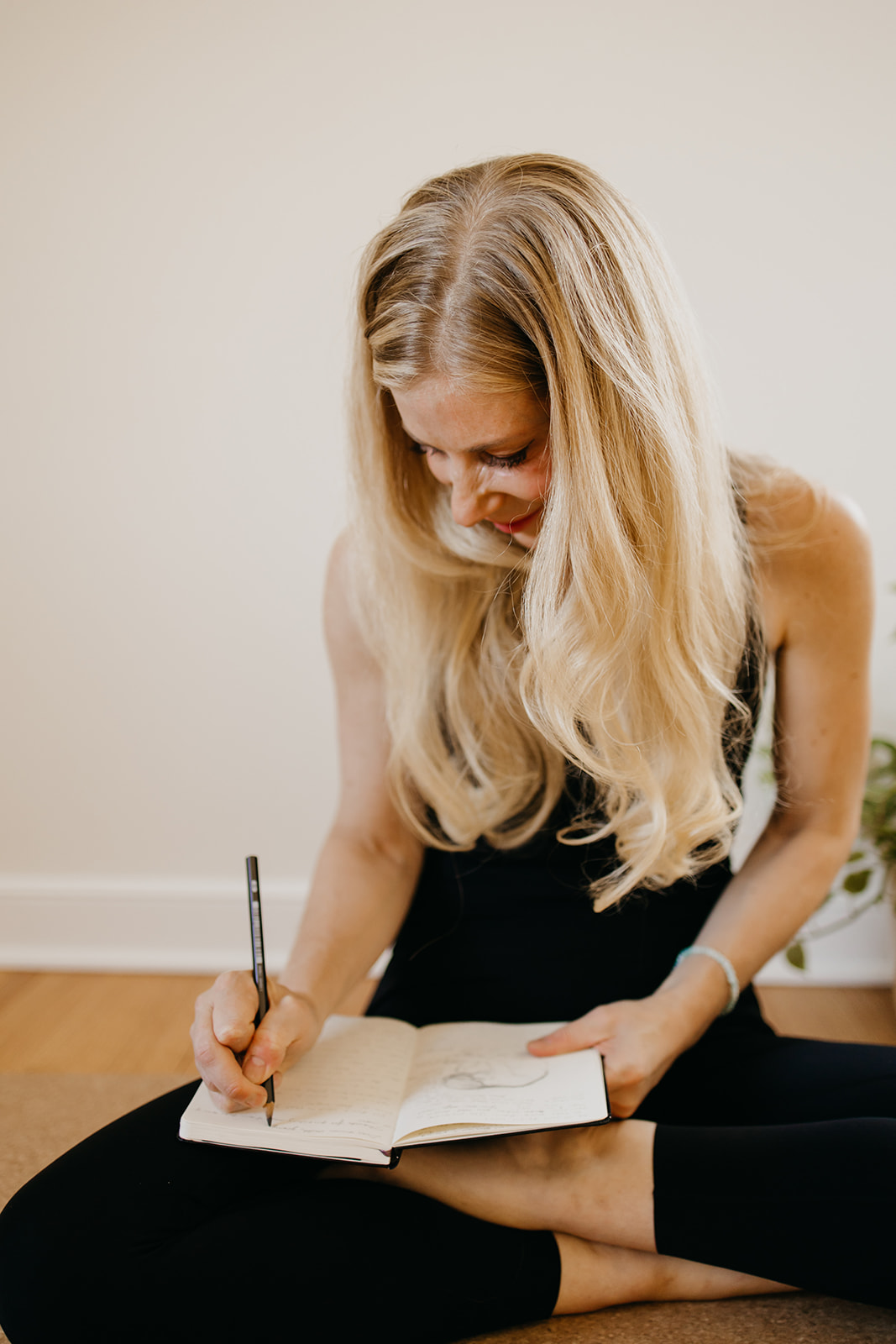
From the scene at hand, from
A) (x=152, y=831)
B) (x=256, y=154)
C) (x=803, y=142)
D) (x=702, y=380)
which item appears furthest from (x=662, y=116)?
(x=152, y=831)

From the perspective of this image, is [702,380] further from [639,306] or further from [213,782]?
[213,782]

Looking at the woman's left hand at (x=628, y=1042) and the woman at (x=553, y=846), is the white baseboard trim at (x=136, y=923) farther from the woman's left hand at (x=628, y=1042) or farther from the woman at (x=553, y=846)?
the woman's left hand at (x=628, y=1042)

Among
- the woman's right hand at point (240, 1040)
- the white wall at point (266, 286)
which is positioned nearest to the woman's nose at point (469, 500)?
the woman's right hand at point (240, 1040)

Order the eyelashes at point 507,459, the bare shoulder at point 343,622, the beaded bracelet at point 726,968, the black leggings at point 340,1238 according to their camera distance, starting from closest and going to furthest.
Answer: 1. the black leggings at point 340,1238
2. the eyelashes at point 507,459
3. the beaded bracelet at point 726,968
4. the bare shoulder at point 343,622

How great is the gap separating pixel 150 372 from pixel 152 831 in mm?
833

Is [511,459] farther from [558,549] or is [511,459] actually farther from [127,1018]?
[127,1018]

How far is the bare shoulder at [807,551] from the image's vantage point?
1.07 meters

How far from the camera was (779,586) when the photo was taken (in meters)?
1.08

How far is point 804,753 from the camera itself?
1128 mm

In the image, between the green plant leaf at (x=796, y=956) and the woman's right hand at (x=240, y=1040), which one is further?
the green plant leaf at (x=796, y=956)

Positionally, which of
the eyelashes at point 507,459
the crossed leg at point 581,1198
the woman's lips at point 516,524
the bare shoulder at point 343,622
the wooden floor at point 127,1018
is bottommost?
the wooden floor at point 127,1018

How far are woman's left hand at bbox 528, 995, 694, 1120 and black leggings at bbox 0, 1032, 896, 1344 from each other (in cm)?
5

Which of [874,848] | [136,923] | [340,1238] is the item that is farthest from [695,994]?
[136,923]

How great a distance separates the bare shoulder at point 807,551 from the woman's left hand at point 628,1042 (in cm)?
41
